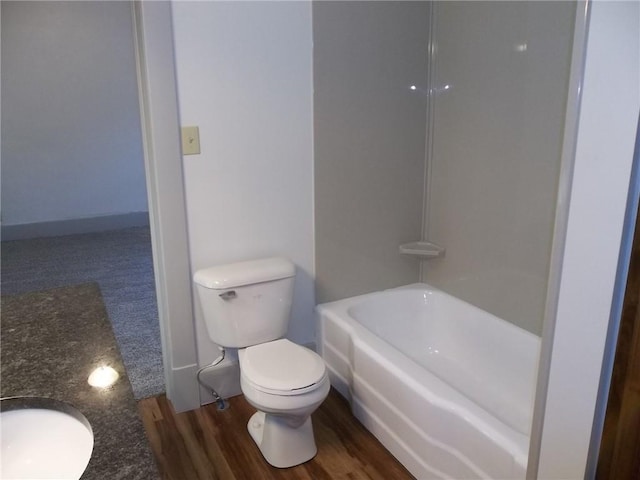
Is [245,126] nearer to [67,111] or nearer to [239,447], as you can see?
[239,447]

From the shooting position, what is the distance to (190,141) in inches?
88.8

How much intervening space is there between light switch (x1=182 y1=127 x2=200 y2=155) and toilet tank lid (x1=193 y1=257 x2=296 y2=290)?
53cm

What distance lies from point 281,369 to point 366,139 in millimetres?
1242

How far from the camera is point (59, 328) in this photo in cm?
120

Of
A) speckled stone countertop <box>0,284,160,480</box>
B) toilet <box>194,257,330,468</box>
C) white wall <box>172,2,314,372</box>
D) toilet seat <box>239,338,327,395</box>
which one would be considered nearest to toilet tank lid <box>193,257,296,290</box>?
toilet <box>194,257,330,468</box>

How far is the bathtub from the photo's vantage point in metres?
Answer: 1.78

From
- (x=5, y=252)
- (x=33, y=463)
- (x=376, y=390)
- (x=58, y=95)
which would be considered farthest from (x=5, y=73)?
(x=33, y=463)

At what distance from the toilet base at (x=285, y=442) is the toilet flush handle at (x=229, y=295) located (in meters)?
0.53

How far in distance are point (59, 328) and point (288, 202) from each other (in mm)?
1479

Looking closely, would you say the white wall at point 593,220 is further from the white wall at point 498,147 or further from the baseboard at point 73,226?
the baseboard at point 73,226

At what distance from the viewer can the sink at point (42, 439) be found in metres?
0.83

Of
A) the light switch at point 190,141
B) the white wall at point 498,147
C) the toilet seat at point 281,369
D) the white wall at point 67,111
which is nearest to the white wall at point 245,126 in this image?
the light switch at point 190,141

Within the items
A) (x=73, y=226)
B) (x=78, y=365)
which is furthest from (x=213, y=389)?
(x=73, y=226)

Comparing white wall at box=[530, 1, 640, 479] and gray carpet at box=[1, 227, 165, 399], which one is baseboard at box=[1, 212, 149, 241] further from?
white wall at box=[530, 1, 640, 479]
